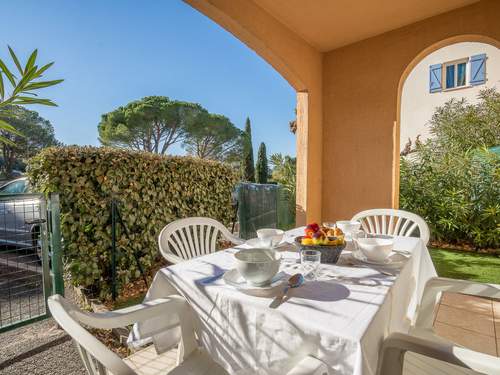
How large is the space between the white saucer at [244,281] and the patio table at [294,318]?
0.02m

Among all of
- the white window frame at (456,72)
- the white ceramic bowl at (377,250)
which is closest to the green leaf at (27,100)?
the white ceramic bowl at (377,250)

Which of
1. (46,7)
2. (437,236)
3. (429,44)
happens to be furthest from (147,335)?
(46,7)

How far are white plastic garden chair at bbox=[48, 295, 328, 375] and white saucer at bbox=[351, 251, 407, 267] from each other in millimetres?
684

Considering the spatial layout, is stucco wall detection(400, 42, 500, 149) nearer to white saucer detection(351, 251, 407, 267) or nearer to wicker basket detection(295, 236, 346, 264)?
white saucer detection(351, 251, 407, 267)

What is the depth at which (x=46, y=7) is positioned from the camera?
6738mm

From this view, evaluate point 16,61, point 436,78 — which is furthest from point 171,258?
point 436,78

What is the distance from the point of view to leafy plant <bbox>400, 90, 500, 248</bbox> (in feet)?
14.2

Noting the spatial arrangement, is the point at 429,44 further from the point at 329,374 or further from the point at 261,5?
the point at 329,374

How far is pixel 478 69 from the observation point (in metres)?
8.84

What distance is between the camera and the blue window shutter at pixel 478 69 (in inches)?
345

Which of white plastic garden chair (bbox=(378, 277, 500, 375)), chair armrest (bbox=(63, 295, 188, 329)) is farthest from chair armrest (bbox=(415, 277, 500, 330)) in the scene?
chair armrest (bbox=(63, 295, 188, 329))

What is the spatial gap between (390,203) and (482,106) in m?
5.68

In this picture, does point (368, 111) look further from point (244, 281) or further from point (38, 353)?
point (38, 353)

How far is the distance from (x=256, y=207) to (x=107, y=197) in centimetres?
217
